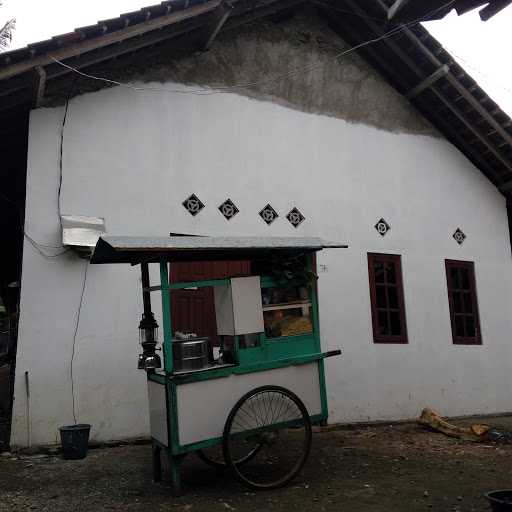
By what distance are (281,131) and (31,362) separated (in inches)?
194

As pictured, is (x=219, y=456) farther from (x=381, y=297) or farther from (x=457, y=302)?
(x=457, y=302)

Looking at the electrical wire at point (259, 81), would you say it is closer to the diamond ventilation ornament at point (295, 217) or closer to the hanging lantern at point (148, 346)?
the diamond ventilation ornament at point (295, 217)

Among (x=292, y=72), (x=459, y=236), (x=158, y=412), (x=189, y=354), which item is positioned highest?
(x=292, y=72)

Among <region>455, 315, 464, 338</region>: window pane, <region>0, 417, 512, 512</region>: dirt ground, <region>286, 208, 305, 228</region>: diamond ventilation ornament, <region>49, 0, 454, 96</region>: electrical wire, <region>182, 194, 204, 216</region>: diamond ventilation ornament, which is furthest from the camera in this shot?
<region>455, 315, 464, 338</region>: window pane

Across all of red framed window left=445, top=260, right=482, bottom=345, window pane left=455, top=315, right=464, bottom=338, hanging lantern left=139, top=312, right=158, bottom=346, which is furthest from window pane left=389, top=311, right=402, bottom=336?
hanging lantern left=139, top=312, right=158, bottom=346

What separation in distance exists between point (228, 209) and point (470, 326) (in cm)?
513

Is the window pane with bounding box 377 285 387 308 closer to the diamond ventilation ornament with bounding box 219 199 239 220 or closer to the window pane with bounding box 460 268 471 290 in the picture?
the window pane with bounding box 460 268 471 290

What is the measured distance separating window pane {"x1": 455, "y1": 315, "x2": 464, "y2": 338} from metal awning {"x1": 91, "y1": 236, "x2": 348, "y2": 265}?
523cm

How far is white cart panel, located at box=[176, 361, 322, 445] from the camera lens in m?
4.59

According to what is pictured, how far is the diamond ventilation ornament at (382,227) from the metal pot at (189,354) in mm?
4894

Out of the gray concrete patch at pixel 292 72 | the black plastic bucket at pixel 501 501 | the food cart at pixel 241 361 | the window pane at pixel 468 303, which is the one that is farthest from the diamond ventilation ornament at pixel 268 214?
the black plastic bucket at pixel 501 501

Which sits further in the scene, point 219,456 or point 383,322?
point 383,322

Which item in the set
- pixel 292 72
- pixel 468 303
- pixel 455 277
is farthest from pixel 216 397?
pixel 468 303

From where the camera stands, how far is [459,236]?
9789 mm
